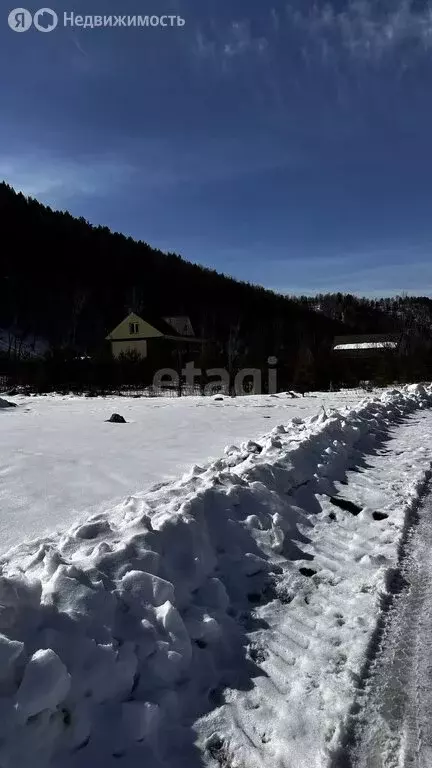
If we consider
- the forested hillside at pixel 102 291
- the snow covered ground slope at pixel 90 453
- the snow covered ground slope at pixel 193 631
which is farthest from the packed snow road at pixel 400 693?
the forested hillside at pixel 102 291

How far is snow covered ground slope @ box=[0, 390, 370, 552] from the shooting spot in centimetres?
495

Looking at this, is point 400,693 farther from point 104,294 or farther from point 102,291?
point 102,291

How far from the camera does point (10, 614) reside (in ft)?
7.67

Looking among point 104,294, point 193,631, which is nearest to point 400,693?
point 193,631

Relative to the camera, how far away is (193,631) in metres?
2.80

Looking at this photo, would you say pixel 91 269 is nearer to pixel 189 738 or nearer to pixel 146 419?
pixel 146 419

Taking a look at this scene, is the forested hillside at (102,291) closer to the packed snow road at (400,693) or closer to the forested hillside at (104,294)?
the forested hillside at (104,294)

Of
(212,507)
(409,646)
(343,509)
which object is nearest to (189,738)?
(409,646)

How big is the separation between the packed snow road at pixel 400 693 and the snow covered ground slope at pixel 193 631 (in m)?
0.09

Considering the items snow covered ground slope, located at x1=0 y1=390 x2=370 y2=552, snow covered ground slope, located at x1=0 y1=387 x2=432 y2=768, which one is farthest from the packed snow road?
snow covered ground slope, located at x1=0 y1=390 x2=370 y2=552

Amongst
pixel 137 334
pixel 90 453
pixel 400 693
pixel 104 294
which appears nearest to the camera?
pixel 400 693

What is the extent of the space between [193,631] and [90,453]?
5.31 m

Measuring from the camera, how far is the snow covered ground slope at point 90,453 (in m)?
4.95

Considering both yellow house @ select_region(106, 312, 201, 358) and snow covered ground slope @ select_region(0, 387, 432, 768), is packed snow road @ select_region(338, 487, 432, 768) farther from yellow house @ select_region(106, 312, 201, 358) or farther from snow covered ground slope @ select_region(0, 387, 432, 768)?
yellow house @ select_region(106, 312, 201, 358)
